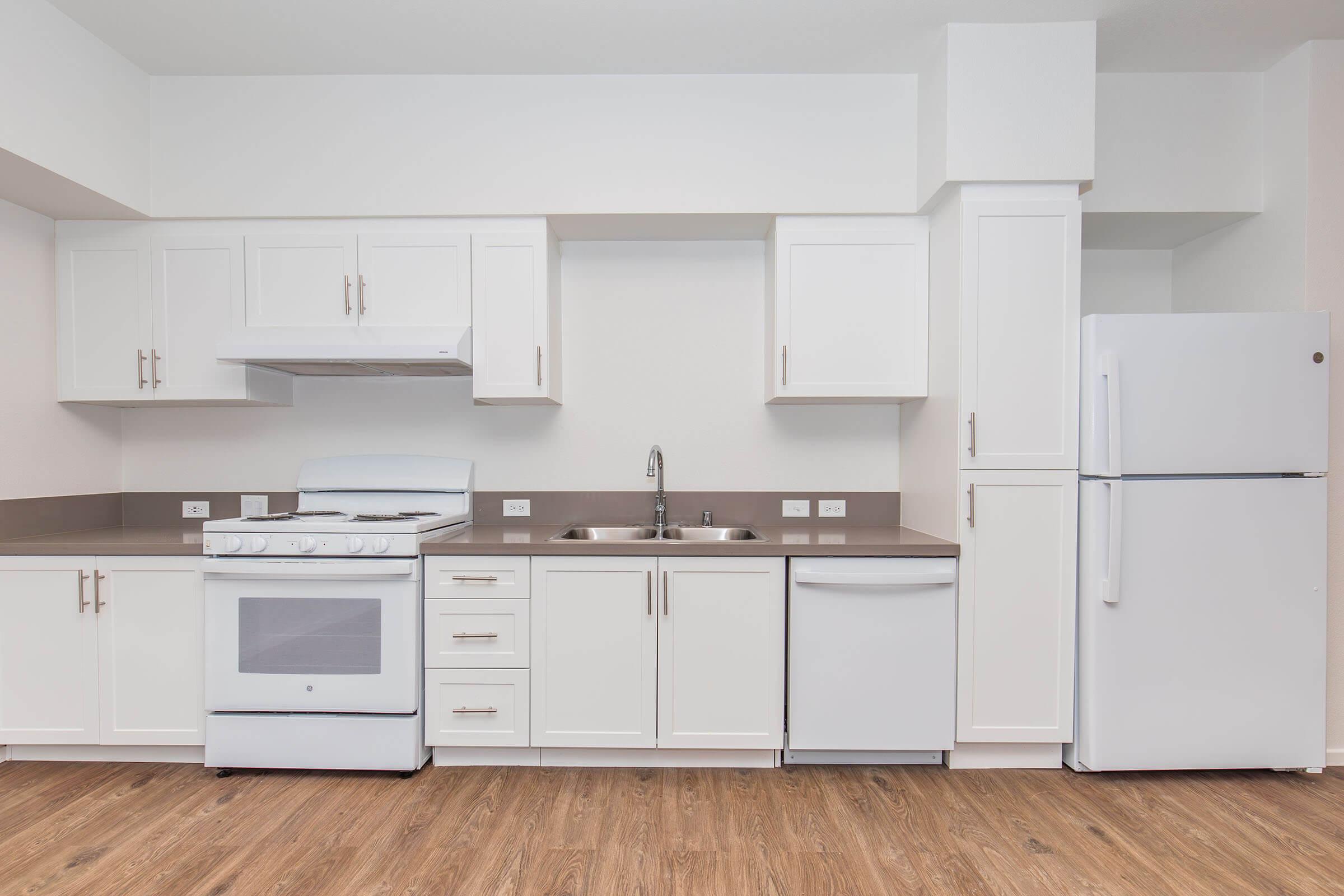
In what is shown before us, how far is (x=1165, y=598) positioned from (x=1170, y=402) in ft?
2.24

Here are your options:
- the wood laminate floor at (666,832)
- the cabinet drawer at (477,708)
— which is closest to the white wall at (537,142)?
the cabinet drawer at (477,708)

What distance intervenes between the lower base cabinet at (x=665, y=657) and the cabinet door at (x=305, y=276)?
4.45 ft

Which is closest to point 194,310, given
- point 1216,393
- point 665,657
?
point 665,657

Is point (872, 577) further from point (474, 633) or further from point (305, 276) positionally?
point (305, 276)

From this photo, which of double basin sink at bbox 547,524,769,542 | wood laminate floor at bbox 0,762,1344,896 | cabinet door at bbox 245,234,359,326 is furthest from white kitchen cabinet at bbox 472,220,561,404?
wood laminate floor at bbox 0,762,1344,896

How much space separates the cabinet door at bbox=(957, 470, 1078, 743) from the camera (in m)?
2.47

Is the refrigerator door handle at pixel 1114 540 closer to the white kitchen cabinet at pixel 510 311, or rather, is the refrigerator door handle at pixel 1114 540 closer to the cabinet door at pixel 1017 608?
the cabinet door at pixel 1017 608

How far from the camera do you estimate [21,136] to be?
2.24 meters

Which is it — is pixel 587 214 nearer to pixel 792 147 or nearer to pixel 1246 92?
pixel 792 147

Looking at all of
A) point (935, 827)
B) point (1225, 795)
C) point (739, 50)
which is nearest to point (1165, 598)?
point (1225, 795)

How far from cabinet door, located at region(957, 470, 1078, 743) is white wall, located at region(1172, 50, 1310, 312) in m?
1.20

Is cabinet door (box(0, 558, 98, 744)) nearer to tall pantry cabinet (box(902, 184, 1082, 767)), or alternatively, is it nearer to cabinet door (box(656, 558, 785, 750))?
cabinet door (box(656, 558, 785, 750))

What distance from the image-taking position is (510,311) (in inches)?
109

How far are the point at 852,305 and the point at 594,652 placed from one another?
168cm
